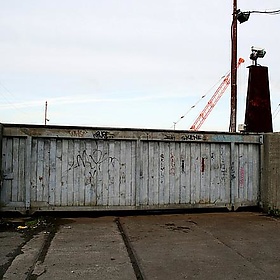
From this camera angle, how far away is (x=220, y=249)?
643cm

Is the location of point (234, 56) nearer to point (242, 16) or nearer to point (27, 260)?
point (242, 16)

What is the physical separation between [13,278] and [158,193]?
214 inches

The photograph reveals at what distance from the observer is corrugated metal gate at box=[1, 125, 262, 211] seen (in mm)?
9273

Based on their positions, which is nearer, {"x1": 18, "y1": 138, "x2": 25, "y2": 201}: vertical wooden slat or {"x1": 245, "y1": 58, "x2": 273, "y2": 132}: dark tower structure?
{"x1": 18, "y1": 138, "x2": 25, "y2": 201}: vertical wooden slat

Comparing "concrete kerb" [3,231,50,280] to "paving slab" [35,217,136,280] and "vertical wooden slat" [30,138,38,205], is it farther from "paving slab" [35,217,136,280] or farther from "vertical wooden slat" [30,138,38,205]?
"vertical wooden slat" [30,138,38,205]

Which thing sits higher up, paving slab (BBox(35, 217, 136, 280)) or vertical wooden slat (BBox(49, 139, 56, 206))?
vertical wooden slat (BBox(49, 139, 56, 206))

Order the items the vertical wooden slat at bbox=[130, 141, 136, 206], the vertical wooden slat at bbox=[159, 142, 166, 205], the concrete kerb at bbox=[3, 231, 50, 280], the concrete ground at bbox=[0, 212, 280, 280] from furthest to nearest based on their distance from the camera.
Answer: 1. the vertical wooden slat at bbox=[159, 142, 166, 205]
2. the vertical wooden slat at bbox=[130, 141, 136, 206]
3. the concrete ground at bbox=[0, 212, 280, 280]
4. the concrete kerb at bbox=[3, 231, 50, 280]

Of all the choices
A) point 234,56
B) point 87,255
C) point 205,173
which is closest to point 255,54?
point 234,56

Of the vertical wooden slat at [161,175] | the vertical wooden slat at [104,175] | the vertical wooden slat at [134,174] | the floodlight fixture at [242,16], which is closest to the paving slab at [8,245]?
the vertical wooden slat at [104,175]

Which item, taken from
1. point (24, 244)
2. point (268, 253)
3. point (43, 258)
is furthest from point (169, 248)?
point (24, 244)

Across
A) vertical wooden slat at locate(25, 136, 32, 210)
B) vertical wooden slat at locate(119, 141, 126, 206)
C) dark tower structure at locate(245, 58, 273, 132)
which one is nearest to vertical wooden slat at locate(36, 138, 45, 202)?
vertical wooden slat at locate(25, 136, 32, 210)

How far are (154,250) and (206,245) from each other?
97 cm

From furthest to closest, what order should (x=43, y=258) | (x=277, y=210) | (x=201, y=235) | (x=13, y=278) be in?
(x=277, y=210), (x=201, y=235), (x=43, y=258), (x=13, y=278)

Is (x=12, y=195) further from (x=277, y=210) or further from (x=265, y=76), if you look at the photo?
(x=265, y=76)
